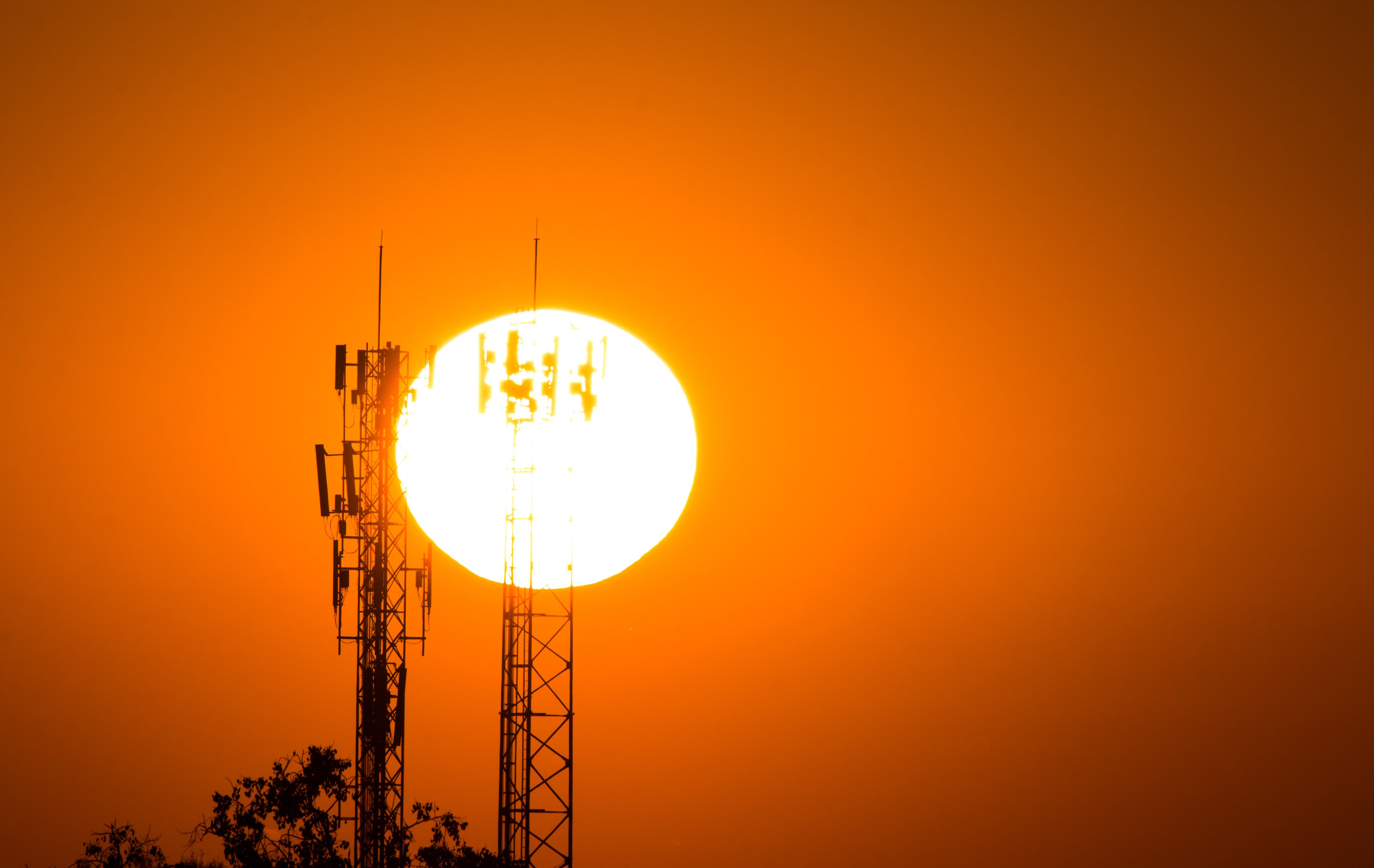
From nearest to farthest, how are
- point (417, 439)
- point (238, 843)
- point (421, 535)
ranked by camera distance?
point (238, 843), point (417, 439), point (421, 535)

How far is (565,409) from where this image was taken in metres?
37.1

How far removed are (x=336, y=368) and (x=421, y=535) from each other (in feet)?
24.8

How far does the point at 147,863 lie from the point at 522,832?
930 centimetres

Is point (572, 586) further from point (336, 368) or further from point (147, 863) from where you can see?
point (147, 863)

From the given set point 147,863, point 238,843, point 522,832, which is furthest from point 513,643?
point 147,863

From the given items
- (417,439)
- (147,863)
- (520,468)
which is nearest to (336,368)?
(417,439)

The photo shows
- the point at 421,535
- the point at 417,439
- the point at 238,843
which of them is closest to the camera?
the point at 238,843

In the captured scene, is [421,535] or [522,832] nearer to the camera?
[522,832]

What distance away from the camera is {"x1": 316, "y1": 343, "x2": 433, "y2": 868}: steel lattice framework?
125ft

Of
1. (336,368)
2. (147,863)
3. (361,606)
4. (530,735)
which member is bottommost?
(147,863)

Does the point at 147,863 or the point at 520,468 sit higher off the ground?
the point at 520,468

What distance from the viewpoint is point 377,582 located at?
126 ft

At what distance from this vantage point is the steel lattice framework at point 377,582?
3800cm

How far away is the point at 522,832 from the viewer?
37.0 meters
